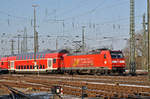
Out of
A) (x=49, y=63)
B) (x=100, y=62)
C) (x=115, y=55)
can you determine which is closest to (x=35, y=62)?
(x=49, y=63)

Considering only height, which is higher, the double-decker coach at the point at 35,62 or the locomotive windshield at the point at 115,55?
the locomotive windshield at the point at 115,55

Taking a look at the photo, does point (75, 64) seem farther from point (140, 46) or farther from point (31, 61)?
point (140, 46)

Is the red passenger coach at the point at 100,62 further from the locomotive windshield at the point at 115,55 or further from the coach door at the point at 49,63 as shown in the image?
the coach door at the point at 49,63

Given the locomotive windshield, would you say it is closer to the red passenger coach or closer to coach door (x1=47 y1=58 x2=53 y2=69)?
the red passenger coach

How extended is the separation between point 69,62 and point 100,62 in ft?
25.6

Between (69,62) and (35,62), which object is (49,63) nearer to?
(69,62)

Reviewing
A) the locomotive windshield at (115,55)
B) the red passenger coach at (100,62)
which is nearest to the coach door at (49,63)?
the red passenger coach at (100,62)

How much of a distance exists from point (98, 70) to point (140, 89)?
64.2 feet

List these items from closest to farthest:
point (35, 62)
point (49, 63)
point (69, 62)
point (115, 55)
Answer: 1. point (115, 55)
2. point (35, 62)
3. point (69, 62)
4. point (49, 63)

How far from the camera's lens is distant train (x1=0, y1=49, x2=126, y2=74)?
3762cm

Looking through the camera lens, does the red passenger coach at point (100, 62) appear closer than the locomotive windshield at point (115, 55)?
Yes

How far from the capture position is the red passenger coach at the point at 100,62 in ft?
122

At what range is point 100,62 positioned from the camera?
38312 mm

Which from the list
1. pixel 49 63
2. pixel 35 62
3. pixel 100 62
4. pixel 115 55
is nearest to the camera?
pixel 115 55
